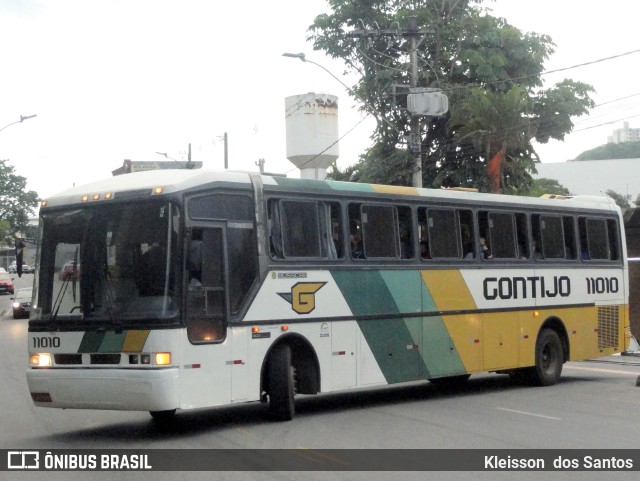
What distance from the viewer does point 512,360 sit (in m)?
18.1

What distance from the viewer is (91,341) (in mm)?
12523

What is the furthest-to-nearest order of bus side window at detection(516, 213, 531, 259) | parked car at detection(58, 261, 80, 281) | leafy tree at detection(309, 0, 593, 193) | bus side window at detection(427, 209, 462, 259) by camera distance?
leafy tree at detection(309, 0, 593, 193) < bus side window at detection(516, 213, 531, 259) < bus side window at detection(427, 209, 462, 259) < parked car at detection(58, 261, 80, 281)

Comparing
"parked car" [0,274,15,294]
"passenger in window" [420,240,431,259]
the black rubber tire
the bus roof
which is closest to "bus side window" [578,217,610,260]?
"passenger in window" [420,240,431,259]

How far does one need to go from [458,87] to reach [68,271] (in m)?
27.7

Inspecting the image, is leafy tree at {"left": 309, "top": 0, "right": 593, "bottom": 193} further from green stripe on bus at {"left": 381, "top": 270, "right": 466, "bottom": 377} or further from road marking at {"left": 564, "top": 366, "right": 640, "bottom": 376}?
green stripe on bus at {"left": 381, "top": 270, "right": 466, "bottom": 377}

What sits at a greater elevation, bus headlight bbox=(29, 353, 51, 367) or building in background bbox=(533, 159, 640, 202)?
building in background bbox=(533, 159, 640, 202)

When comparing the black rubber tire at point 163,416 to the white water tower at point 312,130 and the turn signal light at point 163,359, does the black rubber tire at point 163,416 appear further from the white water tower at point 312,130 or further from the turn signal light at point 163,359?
the white water tower at point 312,130

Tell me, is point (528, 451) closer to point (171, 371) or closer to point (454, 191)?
point (171, 371)

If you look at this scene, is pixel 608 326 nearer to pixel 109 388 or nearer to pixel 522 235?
pixel 522 235

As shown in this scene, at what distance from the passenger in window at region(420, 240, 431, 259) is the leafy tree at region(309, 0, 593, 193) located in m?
21.7

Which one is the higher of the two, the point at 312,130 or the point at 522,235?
the point at 312,130

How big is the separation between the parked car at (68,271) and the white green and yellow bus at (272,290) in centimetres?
3

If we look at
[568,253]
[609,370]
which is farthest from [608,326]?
[609,370]

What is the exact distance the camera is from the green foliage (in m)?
125
